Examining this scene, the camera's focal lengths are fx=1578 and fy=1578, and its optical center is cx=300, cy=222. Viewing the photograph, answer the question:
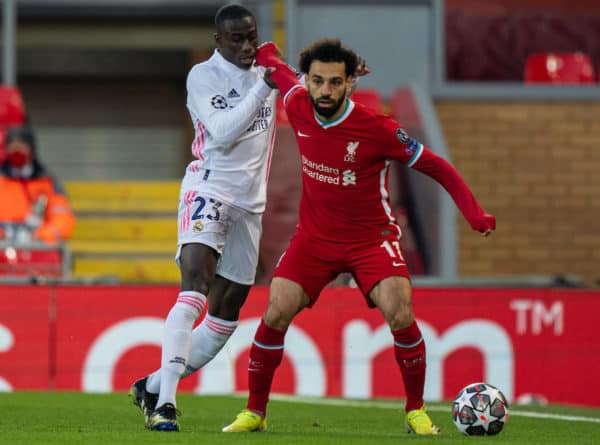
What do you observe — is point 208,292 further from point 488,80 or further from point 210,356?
point 488,80

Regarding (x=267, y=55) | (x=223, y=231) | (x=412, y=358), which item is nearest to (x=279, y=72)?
(x=267, y=55)

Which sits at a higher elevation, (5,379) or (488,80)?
(488,80)

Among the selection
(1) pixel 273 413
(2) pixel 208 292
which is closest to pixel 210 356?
(2) pixel 208 292

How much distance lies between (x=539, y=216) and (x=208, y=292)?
832cm

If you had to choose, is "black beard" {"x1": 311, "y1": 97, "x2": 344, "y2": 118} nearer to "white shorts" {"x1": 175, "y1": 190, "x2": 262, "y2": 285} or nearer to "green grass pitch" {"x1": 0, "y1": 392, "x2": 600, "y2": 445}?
"white shorts" {"x1": 175, "y1": 190, "x2": 262, "y2": 285}

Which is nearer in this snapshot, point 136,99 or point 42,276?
point 42,276

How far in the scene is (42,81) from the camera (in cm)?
1973

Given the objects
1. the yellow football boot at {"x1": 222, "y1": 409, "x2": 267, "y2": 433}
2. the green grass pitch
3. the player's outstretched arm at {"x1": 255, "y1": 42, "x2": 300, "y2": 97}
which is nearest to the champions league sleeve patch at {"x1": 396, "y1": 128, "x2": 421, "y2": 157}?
the player's outstretched arm at {"x1": 255, "y1": 42, "x2": 300, "y2": 97}

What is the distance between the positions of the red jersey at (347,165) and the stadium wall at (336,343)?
14.0 feet

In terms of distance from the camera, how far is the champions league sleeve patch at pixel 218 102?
24.8 ft

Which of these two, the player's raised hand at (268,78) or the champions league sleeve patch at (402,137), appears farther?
the player's raised hand at (268,78)

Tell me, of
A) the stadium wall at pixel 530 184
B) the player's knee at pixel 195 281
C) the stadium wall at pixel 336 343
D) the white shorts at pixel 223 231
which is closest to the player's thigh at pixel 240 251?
the white shorts at pixel 223 231

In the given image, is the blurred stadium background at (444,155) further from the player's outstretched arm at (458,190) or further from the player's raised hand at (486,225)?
the player's raised hand at (486,225)

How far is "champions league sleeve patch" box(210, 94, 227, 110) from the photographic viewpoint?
24.8ft
